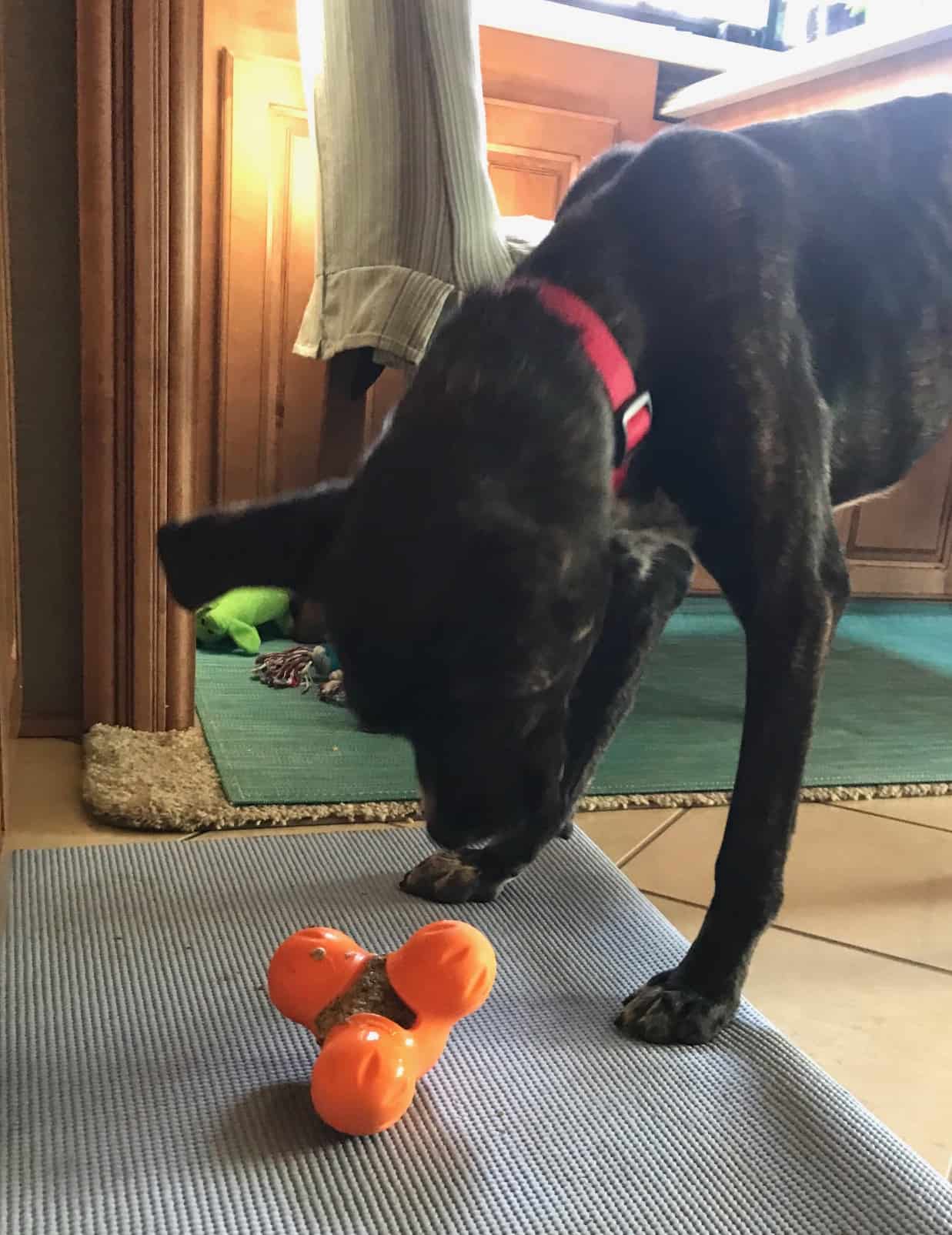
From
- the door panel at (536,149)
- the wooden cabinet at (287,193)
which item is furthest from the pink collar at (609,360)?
the door panel at (536,149)

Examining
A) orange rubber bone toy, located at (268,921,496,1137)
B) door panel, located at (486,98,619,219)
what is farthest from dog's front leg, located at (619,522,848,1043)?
door panel, located at (486,98,619,219)

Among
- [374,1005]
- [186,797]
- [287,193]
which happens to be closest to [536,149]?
[287,193]

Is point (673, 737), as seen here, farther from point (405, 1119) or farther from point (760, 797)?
point (405, 1119)

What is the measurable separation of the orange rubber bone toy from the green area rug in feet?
1.57

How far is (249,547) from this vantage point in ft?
3.20

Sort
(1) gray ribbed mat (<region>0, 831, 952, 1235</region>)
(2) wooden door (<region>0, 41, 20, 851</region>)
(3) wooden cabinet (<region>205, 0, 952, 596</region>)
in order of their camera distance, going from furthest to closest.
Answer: (3) wooden cabinet (<region>205, 0, 952, 596</region>) → (2) wooden door (<region>0, 41, 20, 851</region>) → (1) gray ribbed mat (<region>0, 831, 952, 1235</region>)

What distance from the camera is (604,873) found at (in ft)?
4.60

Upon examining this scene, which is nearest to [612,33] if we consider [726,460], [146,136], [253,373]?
[253,373]

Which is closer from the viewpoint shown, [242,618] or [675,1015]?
[675,1015]

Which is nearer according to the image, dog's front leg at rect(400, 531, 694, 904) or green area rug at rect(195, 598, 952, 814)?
dog's front leg at rect(400, 531, 694, 904)

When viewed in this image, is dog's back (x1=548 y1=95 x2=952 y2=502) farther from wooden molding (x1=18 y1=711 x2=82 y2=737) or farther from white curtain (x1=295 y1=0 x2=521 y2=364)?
wooden molding (x1=18 y1=711 x2=82 y2=737)

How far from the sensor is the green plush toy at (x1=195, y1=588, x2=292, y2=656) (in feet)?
7.69

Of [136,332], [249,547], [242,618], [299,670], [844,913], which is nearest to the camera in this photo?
[249,547]

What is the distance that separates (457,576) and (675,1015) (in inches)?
20.6
